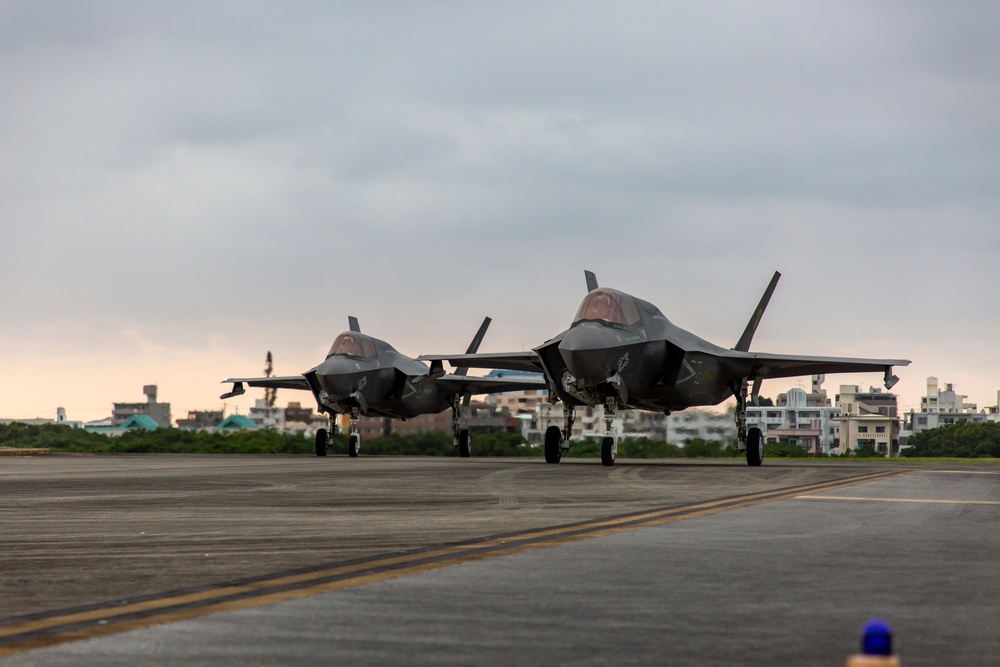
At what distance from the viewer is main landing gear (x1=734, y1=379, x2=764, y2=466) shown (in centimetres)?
2934

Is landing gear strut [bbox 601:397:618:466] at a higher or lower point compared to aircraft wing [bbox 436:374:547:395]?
lower

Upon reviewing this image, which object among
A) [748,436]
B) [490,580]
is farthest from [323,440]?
[490,580]

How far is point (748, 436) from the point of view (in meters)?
29.4

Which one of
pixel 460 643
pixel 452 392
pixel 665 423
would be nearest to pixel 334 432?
pixel 452 392

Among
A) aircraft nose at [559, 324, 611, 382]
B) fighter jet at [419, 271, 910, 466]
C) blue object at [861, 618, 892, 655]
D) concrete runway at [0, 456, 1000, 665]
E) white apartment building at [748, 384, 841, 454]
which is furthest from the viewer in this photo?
white apartment building at [748, 384, 841, 454]

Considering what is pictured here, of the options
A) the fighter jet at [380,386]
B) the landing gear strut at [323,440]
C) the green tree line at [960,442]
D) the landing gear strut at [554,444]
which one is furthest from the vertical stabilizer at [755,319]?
the green tree line at [960,442]

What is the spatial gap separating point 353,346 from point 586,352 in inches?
618

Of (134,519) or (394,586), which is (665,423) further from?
(394,586)

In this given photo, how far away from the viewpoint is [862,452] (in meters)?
64.6

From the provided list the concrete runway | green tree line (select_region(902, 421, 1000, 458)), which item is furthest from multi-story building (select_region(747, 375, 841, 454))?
the concrete runway

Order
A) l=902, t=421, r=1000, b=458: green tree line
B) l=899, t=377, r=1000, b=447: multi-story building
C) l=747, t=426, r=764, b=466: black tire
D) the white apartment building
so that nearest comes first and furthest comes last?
1. l=747, t=426, r=764, b=466: black tire
2. l=902, t=421, r=1000, b=458: green tree line
3. the white apartment building
4. l=899, t=377, r=1000, b=447: multi-story building

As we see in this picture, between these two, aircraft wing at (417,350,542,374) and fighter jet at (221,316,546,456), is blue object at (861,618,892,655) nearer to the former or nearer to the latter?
aircraft wing at (417,350,542,374)

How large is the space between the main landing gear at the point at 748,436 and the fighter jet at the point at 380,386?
25.8 ft

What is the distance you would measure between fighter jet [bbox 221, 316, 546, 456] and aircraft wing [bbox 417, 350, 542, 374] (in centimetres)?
452
